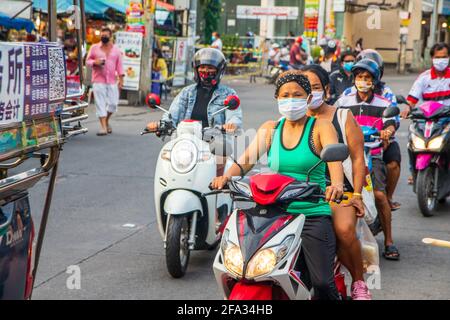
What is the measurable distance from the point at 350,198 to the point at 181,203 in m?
1.75

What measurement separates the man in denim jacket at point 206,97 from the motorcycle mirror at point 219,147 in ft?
1.08

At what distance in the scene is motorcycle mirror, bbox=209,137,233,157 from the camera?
7052mm

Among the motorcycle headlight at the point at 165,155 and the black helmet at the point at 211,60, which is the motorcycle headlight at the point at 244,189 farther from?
the black helmet at the point at 211,60

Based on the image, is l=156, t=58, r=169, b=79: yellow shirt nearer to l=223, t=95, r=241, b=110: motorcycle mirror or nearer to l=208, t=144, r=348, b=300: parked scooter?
l=223, t=95, r=241, b=110: motorcycle mirror

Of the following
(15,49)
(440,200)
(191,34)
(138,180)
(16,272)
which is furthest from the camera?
(191,34)

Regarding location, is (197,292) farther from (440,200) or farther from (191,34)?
(191,34)

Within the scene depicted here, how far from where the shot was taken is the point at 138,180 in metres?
11.0

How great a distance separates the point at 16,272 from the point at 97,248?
362cm

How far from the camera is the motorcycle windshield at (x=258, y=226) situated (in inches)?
171

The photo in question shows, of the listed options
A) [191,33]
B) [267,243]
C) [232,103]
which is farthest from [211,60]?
[191,33]

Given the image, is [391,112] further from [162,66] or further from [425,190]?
[162,66]

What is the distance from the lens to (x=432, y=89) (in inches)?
391
